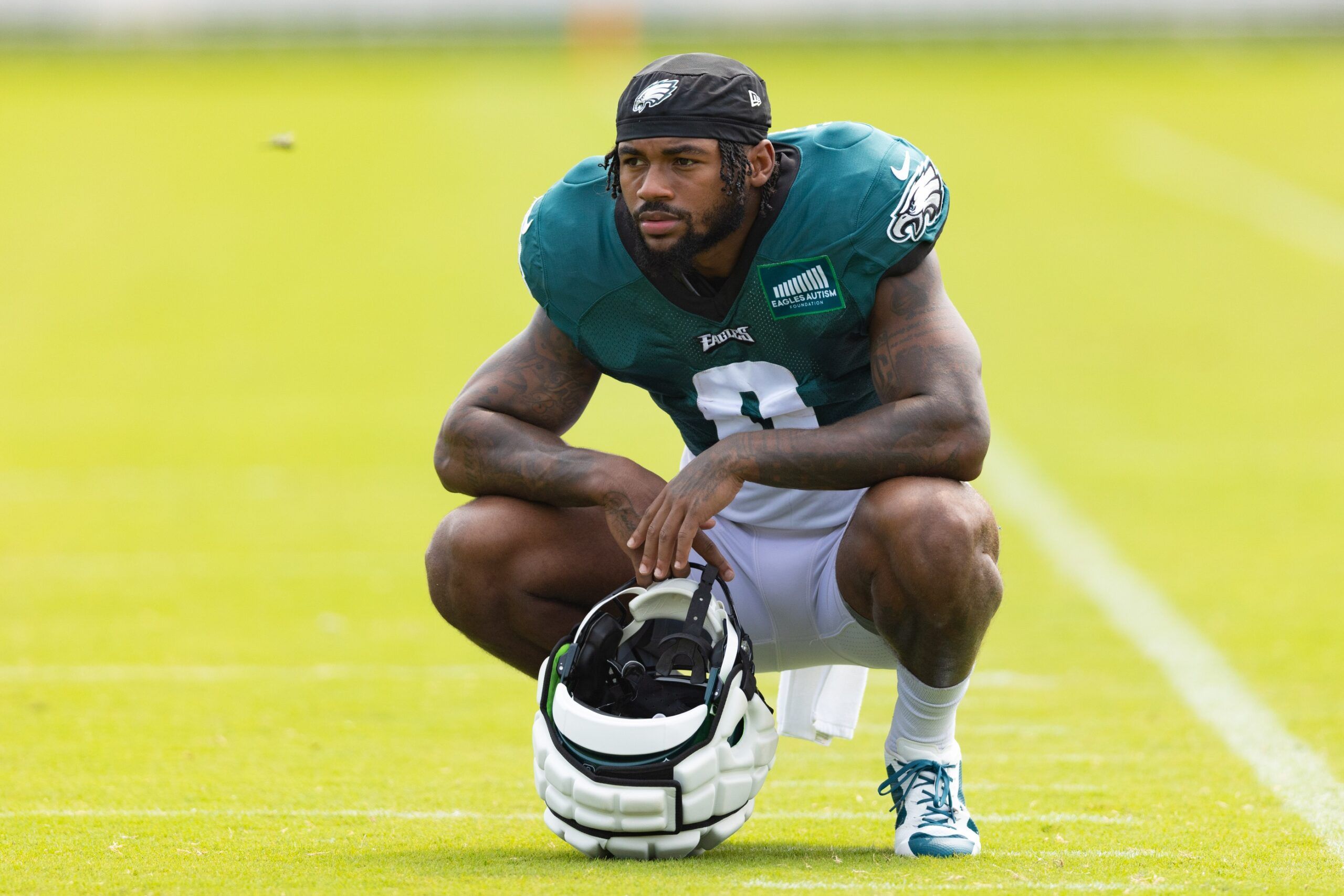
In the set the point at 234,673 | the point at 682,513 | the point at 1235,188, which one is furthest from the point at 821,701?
the point at 1235,188

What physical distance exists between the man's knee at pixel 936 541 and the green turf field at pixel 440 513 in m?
0.43

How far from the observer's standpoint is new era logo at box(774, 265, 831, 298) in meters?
3.28

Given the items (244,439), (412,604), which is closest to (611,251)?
(412,604)

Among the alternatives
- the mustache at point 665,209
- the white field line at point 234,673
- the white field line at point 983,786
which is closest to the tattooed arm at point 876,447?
the mustache at point 665,209

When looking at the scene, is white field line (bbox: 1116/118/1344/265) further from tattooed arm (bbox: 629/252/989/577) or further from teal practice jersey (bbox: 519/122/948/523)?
tattooed arm (bbox: 629/252/989/577)

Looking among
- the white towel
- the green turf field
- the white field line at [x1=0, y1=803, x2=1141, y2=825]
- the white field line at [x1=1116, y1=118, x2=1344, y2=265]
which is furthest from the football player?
the white field line at [x1=1116, y1=118, x2=1344, y2=265]

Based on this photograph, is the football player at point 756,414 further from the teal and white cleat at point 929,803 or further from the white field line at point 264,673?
the white field line at point 264,673

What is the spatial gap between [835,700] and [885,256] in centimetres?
90

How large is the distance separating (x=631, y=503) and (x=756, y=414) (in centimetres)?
41

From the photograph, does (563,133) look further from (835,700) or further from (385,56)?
(835,700)

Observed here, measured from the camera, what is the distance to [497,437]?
132 inches

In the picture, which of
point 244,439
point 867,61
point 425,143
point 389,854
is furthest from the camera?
point 867,61

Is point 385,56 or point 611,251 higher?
point 611,251

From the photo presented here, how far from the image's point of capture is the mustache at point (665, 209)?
318 centimetres
